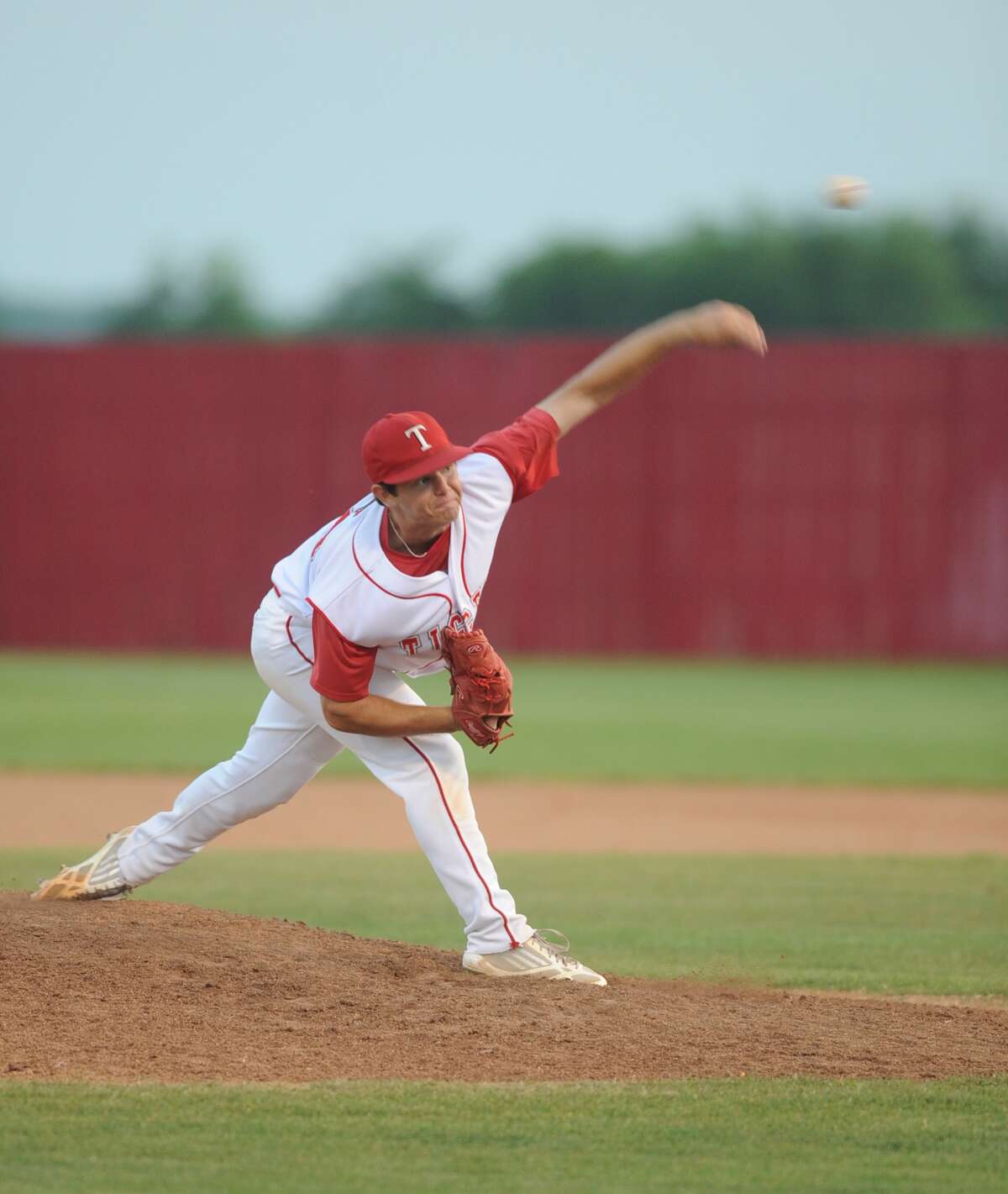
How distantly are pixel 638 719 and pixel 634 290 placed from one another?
26427mm

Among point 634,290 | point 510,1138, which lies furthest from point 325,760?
point 634,290

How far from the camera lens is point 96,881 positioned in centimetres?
512

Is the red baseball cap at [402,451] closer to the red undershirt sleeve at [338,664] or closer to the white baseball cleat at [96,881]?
the red undershirt sleeve at [338,664]

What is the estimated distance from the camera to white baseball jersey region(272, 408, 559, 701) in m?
4.26

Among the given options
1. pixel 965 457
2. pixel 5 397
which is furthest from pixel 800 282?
pixel 5 397

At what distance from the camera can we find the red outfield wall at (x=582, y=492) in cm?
1848

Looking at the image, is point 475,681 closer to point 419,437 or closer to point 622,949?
point 419,437

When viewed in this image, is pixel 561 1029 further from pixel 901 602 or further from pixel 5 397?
pixel 5 397

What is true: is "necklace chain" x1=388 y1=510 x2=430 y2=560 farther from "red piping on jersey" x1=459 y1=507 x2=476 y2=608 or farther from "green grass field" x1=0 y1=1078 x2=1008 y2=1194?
"green grass field" x1=0 y1=1078 x2=1008 y2=1194

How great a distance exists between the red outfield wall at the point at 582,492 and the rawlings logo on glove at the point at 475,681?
46.1ft

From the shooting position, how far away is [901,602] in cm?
1845

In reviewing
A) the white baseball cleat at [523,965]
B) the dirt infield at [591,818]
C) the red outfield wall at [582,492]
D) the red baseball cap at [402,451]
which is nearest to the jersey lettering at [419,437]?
the red baseball cap at [402,451]

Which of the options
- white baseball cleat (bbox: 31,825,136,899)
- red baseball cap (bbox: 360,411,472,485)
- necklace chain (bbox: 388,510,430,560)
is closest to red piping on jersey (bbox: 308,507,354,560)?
necklace chain (bbox: 388,510,430,560)

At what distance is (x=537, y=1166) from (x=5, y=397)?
1722 centimetres
